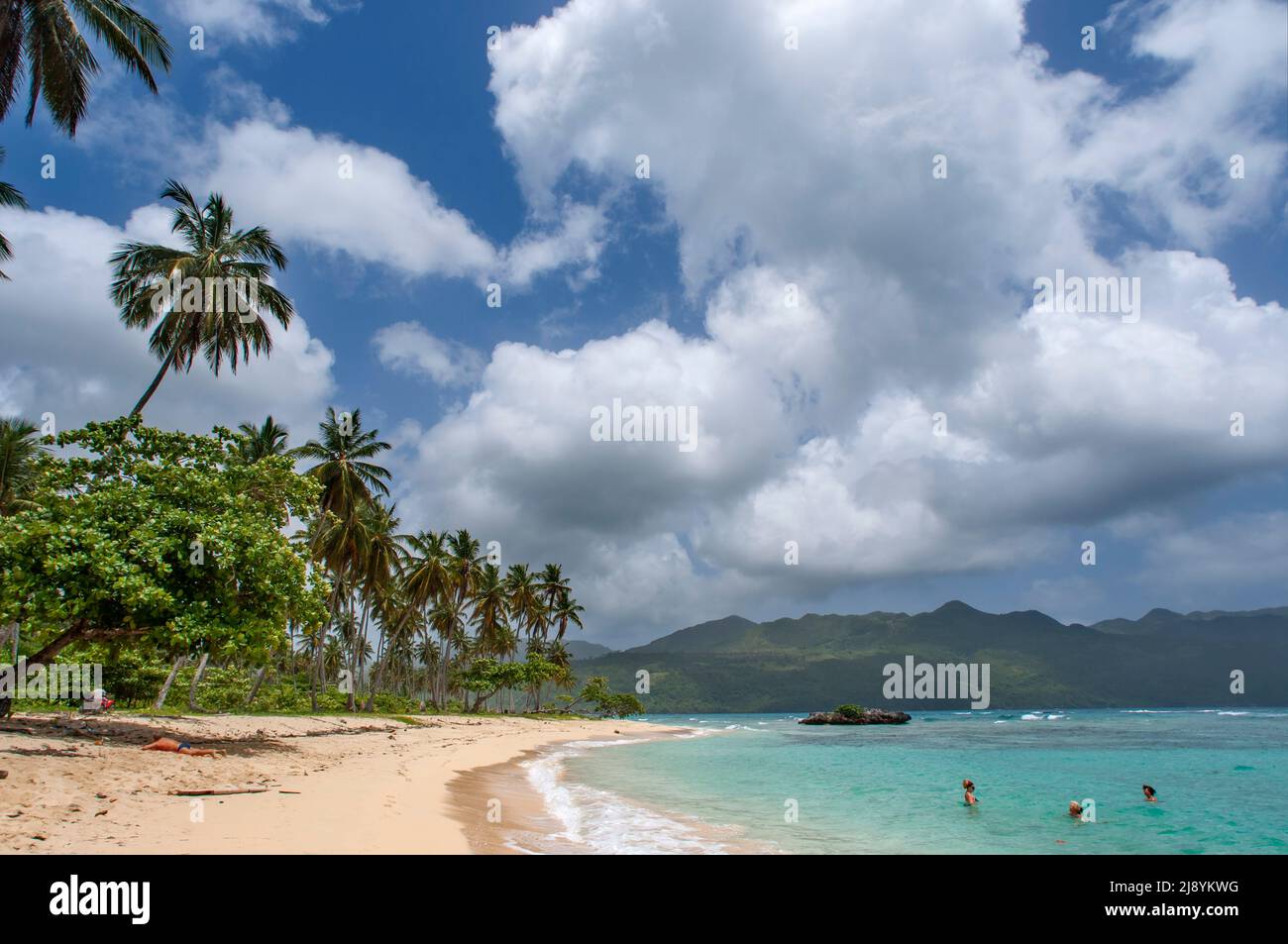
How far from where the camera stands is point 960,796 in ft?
66.3

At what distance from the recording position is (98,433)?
56.7 ft

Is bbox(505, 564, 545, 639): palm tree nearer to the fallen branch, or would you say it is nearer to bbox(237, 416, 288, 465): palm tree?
bbox(237, 416, 288, 465): palm tree

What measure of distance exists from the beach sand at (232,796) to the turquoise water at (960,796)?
353cm

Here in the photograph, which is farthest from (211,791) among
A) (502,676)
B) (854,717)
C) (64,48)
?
(854,717)

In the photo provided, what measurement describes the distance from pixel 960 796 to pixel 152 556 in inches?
898

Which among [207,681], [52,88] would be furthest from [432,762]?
[207,681]

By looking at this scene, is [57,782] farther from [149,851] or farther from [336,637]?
[336,637]

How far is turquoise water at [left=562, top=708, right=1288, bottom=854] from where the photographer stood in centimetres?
1356

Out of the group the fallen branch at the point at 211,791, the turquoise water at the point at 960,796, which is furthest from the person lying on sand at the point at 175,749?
the turquoise water at the point at 960,796

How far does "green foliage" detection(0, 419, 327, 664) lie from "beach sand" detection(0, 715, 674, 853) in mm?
2696

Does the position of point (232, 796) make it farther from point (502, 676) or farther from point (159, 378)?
point (502, 676)

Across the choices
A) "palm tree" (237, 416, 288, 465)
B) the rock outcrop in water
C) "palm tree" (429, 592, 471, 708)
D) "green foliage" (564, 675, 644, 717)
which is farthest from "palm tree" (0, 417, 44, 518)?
the rock outcrop in water

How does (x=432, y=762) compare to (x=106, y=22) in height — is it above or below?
below
